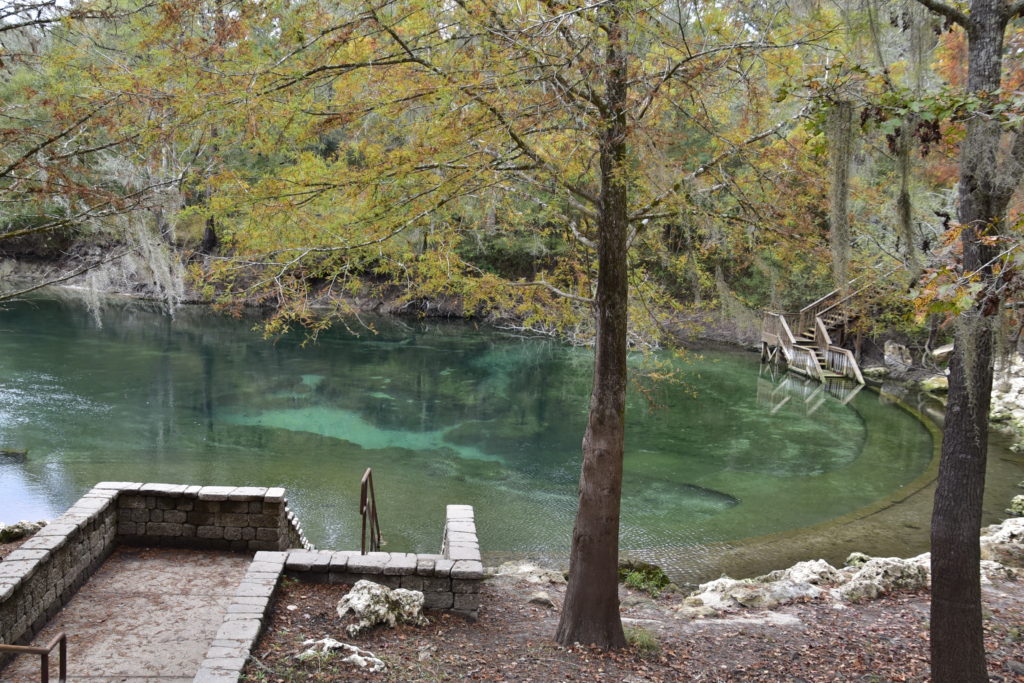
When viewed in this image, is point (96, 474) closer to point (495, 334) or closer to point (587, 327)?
point (587, 327)

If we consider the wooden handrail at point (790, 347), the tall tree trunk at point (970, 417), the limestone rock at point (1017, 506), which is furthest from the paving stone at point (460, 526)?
the wooden handrail at point (790, 347)

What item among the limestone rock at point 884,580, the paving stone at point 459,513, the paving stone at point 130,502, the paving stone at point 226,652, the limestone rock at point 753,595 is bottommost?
the limestone rock at point 753,595

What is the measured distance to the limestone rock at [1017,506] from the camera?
449 inches

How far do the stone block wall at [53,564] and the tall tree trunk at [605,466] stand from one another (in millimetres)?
3938

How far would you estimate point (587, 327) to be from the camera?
9.45 m

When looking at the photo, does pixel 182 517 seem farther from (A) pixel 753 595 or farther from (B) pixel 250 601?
(A) pixel 753 595

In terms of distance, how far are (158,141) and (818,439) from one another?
14.9m

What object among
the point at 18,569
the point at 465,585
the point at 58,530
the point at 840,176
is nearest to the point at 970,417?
the point at 840,176

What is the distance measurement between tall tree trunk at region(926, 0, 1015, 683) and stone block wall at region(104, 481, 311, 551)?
208 inches

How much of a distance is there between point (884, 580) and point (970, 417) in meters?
4.07

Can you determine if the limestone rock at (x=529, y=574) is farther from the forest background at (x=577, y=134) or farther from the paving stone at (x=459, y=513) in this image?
the forest background at (x=577, y=134)

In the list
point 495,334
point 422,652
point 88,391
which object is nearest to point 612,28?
point 422,652

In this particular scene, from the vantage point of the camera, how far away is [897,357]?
2397 cm

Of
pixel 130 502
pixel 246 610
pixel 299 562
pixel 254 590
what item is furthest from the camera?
pixel 130 502
